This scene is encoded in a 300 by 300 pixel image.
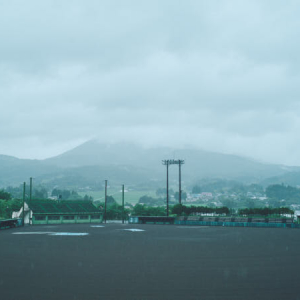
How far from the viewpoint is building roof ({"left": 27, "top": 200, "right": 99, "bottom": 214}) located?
73.3 metres

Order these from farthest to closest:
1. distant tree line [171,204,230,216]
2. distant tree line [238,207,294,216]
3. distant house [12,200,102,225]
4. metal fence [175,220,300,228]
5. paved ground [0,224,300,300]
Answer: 1. distant tree line [171,204,230,216]
2. distant tree line [238,207,294,216]
3. distant house [12,200,102,225]
4. metal fence [175,220,300,228]
5. paved ground [0,224,300,300]

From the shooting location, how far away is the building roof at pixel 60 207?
7331 centimetres

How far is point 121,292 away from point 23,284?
4.23 m

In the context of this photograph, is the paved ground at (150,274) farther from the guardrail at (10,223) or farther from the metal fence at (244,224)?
the metal fence at (244,224)

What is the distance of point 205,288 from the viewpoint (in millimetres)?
14297

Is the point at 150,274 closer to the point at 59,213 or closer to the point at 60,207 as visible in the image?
the point at 59,213

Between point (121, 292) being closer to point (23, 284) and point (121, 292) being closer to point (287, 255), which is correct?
point (23, 284)

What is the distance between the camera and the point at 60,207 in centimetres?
7875

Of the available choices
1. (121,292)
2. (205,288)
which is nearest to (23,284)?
(121,292)

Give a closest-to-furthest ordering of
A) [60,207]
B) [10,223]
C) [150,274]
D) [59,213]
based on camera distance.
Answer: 1. [150,274]
2. [10,223]
3. [59,213]
4. [60,207]

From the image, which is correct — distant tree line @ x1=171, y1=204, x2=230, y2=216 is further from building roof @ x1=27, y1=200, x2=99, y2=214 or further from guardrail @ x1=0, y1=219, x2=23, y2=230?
guardrail @ x1=0, y1=219, x2=23, y2=230

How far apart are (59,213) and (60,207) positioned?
405cm

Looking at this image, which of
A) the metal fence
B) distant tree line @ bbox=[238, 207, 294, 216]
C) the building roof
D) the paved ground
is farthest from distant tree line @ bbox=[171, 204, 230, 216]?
the paved ground

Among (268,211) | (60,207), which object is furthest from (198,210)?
(60,207)
